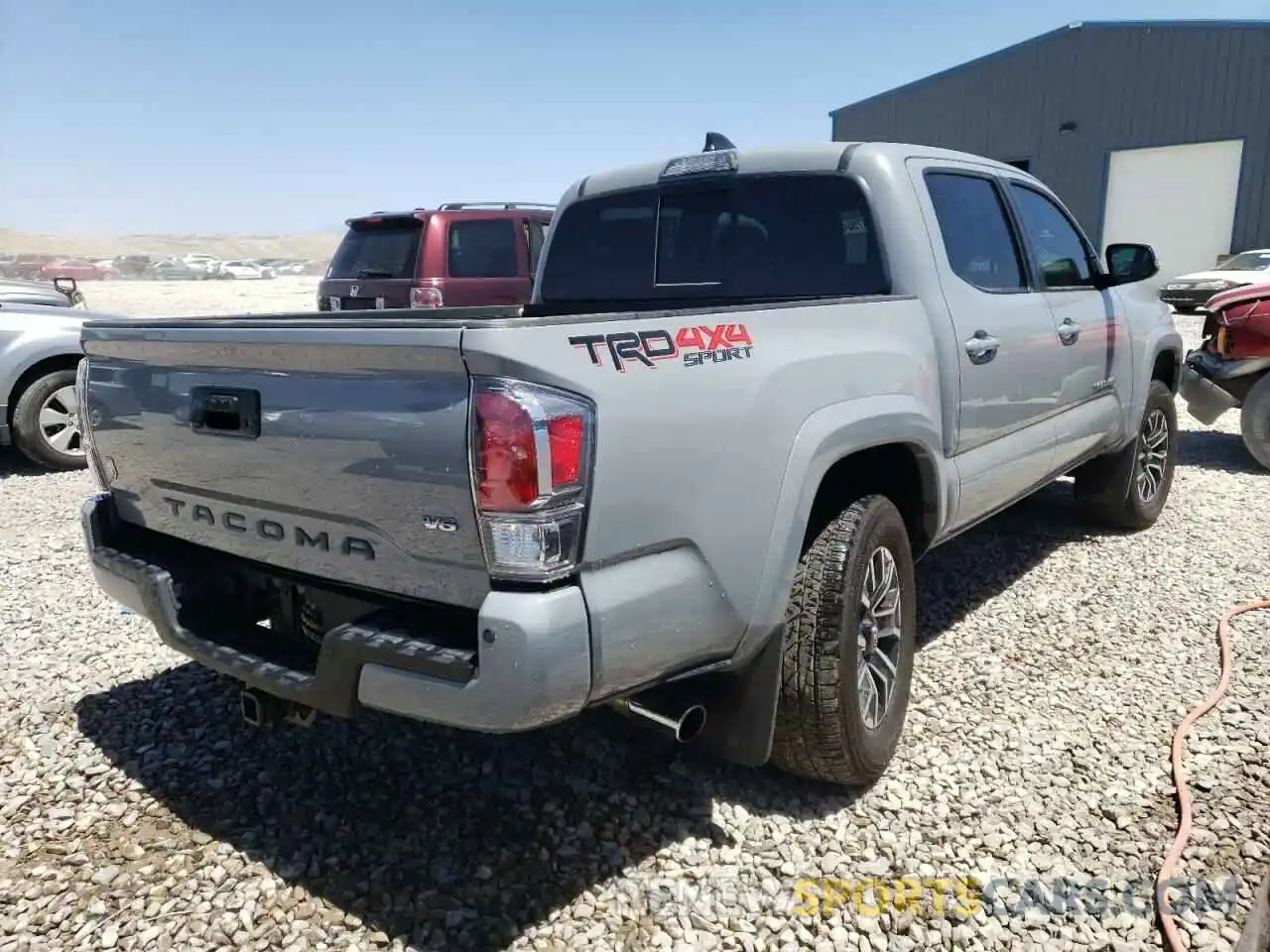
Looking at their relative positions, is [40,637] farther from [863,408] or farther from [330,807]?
[863,408]

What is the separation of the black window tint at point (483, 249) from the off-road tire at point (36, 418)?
3446 mm

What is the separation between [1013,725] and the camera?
3297 millimetres

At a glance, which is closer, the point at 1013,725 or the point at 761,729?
the point at 761,729

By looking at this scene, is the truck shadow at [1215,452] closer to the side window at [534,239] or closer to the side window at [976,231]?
the side window at [976,231]

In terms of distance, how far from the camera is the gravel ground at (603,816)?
237 centimetres

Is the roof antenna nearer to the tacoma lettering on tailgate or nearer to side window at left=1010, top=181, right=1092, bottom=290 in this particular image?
side window at left=1010, top=181, right=1092, bottom=290

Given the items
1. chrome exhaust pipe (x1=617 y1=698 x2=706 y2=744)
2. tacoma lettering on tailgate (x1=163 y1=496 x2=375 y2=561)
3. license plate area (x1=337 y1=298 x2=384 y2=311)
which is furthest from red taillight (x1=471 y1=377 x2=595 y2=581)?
license plate area (x1=337 y1=298 x2=384 y2=311)

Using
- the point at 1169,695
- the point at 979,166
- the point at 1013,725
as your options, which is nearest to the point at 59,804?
the point at 1013,725

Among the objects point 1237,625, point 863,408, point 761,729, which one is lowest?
point 1237,625

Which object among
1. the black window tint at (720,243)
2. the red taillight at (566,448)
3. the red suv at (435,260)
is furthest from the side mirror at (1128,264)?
the red suv at (435,260)

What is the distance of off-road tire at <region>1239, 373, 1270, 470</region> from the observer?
7.01 metres

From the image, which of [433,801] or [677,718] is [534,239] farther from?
[677,718]

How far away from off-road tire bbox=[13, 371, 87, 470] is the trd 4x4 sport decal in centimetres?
663

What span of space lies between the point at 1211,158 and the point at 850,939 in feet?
84.7
